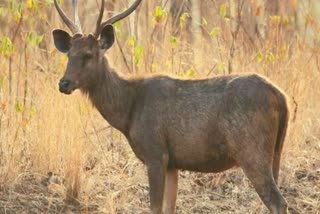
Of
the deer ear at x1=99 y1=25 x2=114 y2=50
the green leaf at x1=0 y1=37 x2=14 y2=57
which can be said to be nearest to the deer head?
the deer ear at x1=99 y1=25 x2=114 y2=50

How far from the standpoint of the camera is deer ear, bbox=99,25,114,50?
30.9ft

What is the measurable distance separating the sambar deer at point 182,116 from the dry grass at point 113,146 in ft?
2.34

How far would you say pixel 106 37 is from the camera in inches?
372

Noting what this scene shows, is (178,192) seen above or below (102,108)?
below

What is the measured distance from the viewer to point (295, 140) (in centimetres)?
1118

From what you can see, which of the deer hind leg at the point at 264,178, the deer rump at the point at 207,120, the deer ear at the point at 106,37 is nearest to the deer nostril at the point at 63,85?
the deer ear at the point at 106,37

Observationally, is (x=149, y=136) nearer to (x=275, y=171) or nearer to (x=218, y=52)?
(x=275, y=171)

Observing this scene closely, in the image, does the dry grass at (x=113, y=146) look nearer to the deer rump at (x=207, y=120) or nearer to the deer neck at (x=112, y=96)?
the deer rump at (x=207, y=120)

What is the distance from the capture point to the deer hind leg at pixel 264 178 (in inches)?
343

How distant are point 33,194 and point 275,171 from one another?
267cm

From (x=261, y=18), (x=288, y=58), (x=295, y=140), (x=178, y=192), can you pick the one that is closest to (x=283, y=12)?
(x=261, y=18)

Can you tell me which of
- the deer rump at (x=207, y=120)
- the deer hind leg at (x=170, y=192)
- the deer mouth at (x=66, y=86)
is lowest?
the deer hind leg at (x=170, y=192)

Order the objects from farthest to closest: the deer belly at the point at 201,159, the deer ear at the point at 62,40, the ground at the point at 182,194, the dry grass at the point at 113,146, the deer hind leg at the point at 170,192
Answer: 1. the dry grass at the point at 113,146
2. the ground at the point at 182,194
3. the deer ear at the point at 62,40
4. the deer hind leg at the point at 170,192
5. the deer belly at the point at 201,159

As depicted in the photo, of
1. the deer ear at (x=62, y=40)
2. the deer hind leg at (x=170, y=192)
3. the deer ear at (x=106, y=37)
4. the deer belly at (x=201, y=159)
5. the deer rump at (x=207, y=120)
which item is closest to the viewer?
the deer rump at (x=207, y=120)
